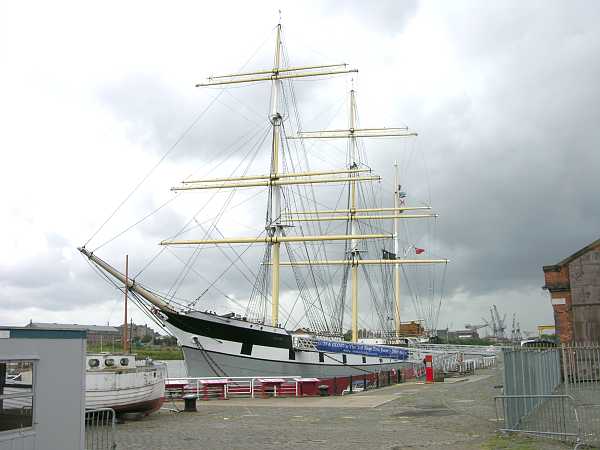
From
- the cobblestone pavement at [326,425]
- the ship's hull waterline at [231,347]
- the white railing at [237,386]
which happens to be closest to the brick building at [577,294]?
the cobblestone pavement at [326,425]

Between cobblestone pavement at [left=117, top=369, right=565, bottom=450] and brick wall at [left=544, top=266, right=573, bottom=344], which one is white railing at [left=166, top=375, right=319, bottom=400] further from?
brick wall at [left=544, top=266, right=573, bottom=344]

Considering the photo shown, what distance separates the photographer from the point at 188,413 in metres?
20.0

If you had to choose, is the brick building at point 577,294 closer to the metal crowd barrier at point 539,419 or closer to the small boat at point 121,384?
the metal crowd barrier at point 539,419

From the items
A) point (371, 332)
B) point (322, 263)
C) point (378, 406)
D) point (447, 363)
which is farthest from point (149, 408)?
point (371, 332)

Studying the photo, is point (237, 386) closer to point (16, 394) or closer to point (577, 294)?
point (577, 294)

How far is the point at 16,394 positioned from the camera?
9.14 metres

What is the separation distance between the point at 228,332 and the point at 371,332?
1474 inches

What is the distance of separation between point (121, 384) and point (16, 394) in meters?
8.65

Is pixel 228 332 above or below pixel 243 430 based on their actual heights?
above

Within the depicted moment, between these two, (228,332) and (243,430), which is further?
(228,332)

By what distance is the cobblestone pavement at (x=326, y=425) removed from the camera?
13688mm

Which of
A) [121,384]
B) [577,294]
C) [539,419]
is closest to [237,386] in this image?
[121,384]

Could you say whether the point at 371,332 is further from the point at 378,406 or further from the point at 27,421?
the point at 27,421

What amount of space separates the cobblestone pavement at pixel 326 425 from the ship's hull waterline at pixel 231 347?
35.6 ft
